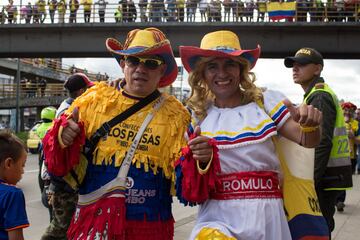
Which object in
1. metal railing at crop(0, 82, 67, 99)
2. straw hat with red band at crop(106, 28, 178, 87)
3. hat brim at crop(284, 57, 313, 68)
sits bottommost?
metal railing at crop(0, 82, 67, 99)

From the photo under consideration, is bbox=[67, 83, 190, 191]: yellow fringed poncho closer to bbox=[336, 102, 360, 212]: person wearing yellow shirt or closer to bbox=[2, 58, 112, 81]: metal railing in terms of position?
bbox=[336, 102, 360, 212]: person wearing yellow shirt

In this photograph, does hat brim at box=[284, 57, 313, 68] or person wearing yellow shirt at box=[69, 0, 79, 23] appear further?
person wearing yellow shirt at box=[69, 0, 79, 23]

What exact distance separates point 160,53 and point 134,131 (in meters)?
0.55

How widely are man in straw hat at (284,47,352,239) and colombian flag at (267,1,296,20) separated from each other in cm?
2148

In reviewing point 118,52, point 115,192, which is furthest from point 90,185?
point 118,52

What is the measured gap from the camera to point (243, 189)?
2684mm

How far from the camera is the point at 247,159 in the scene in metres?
2.71

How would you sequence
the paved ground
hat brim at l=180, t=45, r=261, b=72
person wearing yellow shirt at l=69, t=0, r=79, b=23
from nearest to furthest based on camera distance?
hat brim at l=180, t=45, r=261, b=72
the paved ground
person wearing yellow shirt at l=69, t=0, r=79, b=23

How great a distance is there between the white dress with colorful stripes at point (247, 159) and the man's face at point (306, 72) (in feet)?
4.95

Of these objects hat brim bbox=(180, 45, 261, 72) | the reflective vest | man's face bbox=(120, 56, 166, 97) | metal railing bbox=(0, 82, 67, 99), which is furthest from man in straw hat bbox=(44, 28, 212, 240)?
metal railing bbox=(0, 82, 67, 99)

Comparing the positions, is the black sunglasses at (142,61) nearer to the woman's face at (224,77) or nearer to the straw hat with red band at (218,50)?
the straw hat with red band at (218,50)

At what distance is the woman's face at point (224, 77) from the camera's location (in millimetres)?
2910

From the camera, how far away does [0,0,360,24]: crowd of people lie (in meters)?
25.0

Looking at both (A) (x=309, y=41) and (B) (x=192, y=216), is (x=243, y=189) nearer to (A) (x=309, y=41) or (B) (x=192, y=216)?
(B) (x=192, y=216)
